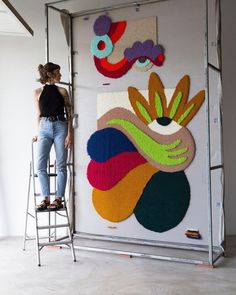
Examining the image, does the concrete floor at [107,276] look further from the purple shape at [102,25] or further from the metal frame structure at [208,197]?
the purple shape at [102,25]

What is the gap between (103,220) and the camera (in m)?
5.16

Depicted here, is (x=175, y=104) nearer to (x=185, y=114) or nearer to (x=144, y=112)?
(x=185, y=114)

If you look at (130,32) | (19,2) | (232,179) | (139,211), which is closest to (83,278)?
(139,211)

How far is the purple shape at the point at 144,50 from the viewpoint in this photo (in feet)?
15.6

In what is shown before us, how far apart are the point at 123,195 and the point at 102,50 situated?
6.06 feet

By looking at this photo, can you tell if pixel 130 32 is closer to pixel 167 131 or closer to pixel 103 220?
pixel 167 131

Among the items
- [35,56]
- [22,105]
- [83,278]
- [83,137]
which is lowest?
[83,278]

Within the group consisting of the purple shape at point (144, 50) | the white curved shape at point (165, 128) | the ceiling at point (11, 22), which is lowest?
the white curved shape at point (165, 128)

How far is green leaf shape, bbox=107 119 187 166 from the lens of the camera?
15.4 ft

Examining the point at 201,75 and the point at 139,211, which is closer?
the point at 201,75

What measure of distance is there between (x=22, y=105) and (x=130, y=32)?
1.80 metres

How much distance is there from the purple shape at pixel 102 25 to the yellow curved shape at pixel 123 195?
1.75 meters

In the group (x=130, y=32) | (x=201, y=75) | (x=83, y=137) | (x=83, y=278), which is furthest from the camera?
(x=83, y=137)

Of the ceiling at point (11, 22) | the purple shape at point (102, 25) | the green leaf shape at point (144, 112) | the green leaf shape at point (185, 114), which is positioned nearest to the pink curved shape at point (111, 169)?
the green leaf shape at point (144, 112)
